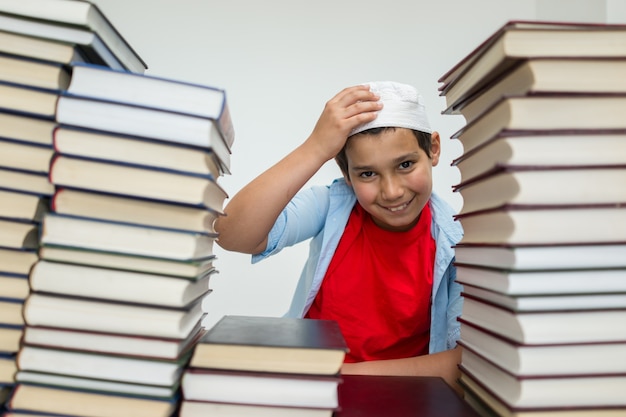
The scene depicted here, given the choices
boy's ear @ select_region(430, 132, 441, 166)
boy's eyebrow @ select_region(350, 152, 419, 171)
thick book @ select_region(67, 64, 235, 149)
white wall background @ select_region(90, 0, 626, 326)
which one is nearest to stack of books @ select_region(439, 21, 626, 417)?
thick book @ select_region(67, 64, 235, 149)

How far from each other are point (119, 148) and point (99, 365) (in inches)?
8.0

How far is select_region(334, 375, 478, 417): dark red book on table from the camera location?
53cm

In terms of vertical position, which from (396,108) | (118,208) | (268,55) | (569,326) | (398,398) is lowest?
(398,398)

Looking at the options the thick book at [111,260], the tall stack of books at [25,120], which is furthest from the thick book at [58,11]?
the thick book at [111,260]

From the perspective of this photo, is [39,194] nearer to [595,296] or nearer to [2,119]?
[2,119]

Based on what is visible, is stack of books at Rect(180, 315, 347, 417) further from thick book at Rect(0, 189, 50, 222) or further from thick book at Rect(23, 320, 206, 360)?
thick book at Rect(0, 189, 50, 222)

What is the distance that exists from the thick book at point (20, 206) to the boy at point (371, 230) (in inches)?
16.5

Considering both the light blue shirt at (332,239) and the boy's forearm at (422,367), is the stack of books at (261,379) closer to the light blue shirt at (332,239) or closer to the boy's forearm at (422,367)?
the boy's forearm at (422,367)

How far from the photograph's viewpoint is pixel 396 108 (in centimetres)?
94

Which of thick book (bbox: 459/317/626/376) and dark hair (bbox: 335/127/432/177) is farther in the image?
dark hair (bbox: 335/127/432/177)

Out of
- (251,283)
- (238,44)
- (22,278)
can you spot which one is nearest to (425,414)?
(22,278)

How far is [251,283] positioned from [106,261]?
4.66 ft

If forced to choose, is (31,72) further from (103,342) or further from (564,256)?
(564,256)

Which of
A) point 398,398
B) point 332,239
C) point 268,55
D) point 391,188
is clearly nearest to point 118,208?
point 398,398
